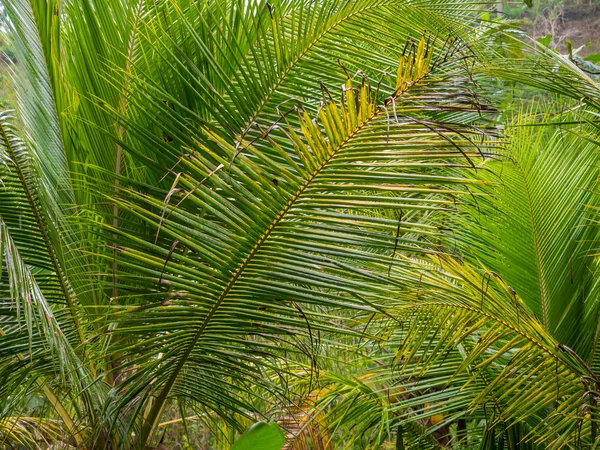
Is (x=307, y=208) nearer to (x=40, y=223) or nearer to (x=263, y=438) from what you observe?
(x=263, y=438)

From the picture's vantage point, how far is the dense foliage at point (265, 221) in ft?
4.26

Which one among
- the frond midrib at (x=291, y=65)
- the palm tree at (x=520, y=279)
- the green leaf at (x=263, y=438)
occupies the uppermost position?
the frond midrib at (x=291, y=65)

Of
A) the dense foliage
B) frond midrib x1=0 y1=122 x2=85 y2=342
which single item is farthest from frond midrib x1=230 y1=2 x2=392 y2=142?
frond midrib x1=0 y1=122 x2=85 y2=342

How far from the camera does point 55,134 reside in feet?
6.31

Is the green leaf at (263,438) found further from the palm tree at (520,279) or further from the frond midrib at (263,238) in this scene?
the palm tree at (520,279)

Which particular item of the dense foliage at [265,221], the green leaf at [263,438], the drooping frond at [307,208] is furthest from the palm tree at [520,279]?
the green leaf at [263,438]

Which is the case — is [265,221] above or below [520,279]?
above

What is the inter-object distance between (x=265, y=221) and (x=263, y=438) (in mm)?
585

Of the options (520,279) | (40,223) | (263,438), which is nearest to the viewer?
(263,438)

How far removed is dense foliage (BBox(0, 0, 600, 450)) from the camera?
1.30 meters

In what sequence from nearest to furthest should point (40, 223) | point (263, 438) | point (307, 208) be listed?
point (263, 438)
point (307, 208)
point (40, 223)

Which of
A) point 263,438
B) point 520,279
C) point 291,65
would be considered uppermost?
point 291,65

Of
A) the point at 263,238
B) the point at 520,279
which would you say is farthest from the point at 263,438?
the point at 520,279

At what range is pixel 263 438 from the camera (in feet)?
2.61
